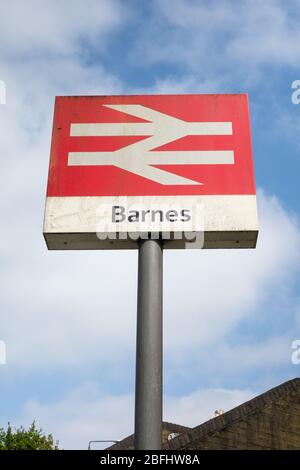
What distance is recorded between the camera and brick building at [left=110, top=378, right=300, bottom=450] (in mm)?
16125

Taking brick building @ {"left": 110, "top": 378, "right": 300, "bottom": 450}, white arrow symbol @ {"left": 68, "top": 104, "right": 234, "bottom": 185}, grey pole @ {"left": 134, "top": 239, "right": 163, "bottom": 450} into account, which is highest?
white arrow symbol @ {"left": 68, "top": 104, "right": 234, "bottom": 185}

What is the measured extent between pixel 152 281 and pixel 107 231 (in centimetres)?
79

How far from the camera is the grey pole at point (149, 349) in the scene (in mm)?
4945

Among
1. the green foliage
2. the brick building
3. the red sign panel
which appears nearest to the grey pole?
the red sign panel

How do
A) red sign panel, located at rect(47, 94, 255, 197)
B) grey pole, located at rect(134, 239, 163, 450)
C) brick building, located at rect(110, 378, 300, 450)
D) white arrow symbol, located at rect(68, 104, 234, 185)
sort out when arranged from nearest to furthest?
grey pole, located at rect(134, 239, 163, 450) → red sign panel, located at rect(47, 94, 255, 197) → white arrow symbol, located at rect(68, 104, 234, 185) → brick building, located at rect(110, 378, 300, 450)

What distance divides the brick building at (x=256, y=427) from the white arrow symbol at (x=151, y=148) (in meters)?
11.7

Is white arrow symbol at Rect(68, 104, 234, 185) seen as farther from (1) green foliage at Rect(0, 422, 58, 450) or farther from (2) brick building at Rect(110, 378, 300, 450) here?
(1) green foliage at Rect(0, 422, 58, 450)

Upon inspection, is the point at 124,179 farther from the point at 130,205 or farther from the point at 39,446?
the point at 39,446

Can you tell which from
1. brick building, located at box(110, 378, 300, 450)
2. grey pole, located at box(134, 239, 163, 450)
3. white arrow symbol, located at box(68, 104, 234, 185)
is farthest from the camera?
brick building, located at box(110, 378, 300, 450)

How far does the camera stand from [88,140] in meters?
6.55

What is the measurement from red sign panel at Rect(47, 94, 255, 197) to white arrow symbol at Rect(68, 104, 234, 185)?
0.01 meters

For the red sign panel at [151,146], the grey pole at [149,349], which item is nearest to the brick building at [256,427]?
the grey pole at [149,349]

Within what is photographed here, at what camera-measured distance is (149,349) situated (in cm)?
524
